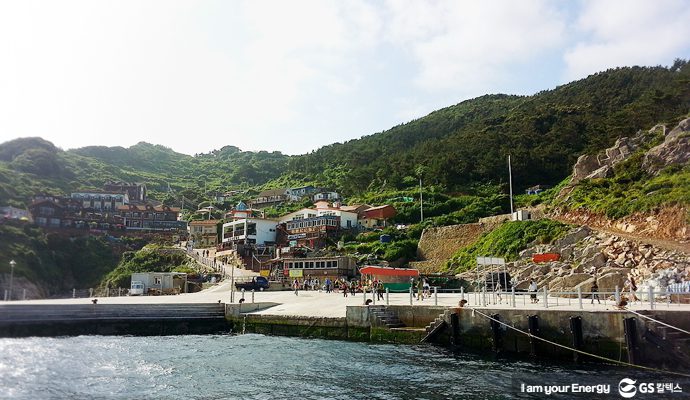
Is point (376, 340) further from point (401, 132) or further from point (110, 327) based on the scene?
point (401, 132)

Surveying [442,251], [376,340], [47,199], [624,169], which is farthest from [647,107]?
[47,199]

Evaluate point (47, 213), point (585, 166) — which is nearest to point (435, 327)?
point (585, 166)

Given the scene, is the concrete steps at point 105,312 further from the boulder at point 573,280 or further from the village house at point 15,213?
the village house at point 15,213

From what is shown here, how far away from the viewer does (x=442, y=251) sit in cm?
5275

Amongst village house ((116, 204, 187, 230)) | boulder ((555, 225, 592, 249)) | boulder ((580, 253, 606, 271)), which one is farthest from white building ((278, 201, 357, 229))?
boulder ((580, 253, 606, 271))

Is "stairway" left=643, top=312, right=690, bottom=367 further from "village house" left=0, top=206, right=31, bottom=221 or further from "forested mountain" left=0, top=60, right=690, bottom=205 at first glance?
"village house" left=0, top=206, right=31, bottom=221

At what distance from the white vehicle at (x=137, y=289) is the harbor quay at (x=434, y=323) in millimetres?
17132

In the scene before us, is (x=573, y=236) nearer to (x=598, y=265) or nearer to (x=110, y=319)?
(x=598, y=265)

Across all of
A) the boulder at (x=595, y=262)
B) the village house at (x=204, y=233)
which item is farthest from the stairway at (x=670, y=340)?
the village house at (x=204, y=233)

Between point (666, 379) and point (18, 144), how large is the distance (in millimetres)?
164366

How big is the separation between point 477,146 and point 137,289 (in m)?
58.1

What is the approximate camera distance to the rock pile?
29.0 metres

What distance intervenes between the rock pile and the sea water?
43.4 feet

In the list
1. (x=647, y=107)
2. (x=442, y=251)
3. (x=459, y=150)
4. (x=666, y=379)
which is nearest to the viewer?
(x=666, y=379)
